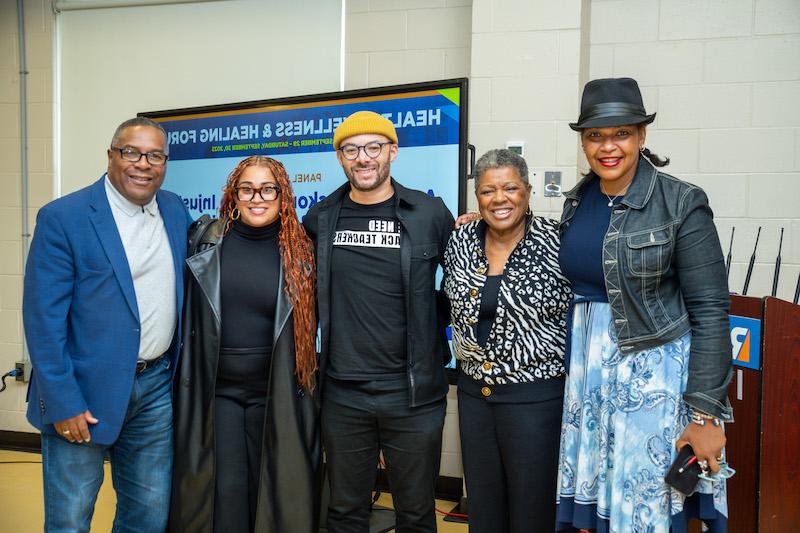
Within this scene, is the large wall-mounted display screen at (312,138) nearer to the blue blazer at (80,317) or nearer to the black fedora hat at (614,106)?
the black fedora hat at (614,106)

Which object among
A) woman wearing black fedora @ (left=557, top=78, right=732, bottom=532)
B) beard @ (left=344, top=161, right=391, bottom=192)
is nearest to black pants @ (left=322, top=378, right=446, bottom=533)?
woman wearing black fedora @ (left=557, top=78, right=732, bottom=532)

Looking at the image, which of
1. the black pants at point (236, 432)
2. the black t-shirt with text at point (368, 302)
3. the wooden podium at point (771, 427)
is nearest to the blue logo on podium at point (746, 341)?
the wooden podium at point (771, 427)

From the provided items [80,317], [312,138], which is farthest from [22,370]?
[80,317]

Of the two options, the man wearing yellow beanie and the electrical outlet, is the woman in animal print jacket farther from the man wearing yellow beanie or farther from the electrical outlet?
the electrical outlet

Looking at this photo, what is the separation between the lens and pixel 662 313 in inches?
67.3

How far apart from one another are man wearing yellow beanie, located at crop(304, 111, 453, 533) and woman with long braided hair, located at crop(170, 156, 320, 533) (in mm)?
101

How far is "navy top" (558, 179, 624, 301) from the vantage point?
1809mm

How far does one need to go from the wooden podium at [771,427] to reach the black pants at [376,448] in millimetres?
1070

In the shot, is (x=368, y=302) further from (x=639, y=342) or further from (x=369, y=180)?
(x=639, y=342)

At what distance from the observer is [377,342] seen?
7.23 feet

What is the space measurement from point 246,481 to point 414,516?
598mm

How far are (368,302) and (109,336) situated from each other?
83 cm

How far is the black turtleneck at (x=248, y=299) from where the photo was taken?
221 centimetres

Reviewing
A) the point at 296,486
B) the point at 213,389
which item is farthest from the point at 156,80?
the point at 296,486
